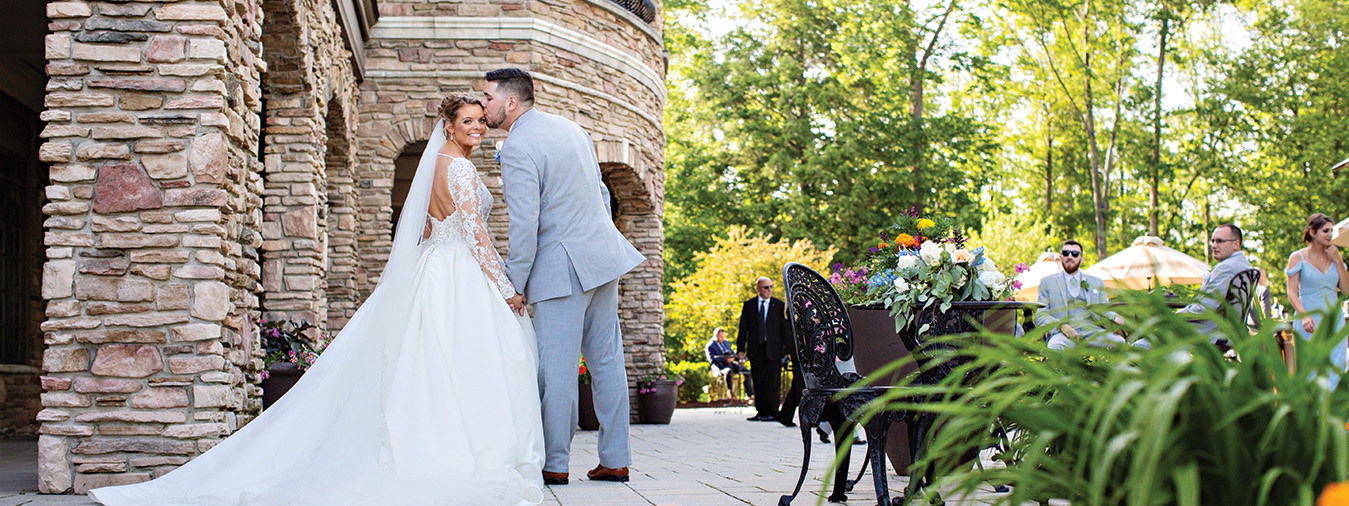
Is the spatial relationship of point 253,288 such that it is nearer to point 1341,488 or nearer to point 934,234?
point 934,234

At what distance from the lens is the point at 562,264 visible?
517 centimetres

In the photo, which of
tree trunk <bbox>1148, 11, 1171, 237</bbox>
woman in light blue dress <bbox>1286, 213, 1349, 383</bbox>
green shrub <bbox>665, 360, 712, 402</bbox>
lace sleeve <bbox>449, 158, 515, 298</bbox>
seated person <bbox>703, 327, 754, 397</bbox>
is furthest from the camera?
tree trunk <bbox>1148, 11, 1171, 237</bbox>

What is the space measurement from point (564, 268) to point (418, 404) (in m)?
0.89

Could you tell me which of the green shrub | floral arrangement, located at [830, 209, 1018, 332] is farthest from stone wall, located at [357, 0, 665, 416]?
the green shrub

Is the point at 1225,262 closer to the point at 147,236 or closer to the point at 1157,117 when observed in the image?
the point at 147,236

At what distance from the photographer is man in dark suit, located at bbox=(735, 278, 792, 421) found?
13.2m

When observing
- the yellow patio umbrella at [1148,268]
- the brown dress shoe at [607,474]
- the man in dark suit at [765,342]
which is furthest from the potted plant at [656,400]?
the brown dress shoe at [607,474]

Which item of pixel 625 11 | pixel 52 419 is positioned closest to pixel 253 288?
pixel 52 419

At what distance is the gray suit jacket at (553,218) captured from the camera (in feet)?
16.9

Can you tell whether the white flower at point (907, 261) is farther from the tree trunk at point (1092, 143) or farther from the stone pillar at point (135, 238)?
the tree trunk at point (1092, 143)

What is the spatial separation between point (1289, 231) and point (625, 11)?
19644mm

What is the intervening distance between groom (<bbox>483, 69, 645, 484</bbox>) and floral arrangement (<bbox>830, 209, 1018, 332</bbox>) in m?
1.14

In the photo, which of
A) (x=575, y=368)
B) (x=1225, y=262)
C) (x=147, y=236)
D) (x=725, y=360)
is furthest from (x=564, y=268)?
(x=725, y=360)

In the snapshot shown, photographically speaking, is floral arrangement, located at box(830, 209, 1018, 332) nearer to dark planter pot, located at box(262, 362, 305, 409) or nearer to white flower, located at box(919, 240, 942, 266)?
white flower, located at box(919, 240, 942, 266)
